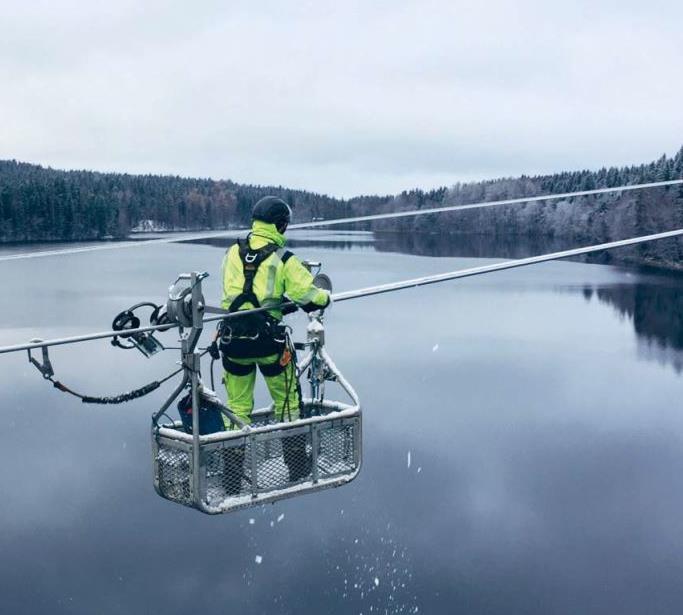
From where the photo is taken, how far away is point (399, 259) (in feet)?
177

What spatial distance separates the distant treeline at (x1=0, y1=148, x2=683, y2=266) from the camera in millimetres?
54781

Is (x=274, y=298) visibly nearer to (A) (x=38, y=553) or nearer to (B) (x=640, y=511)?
(A) (x=38, y=553)

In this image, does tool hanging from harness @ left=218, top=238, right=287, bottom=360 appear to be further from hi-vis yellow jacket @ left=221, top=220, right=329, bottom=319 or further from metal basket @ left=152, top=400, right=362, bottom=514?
metal basket @ left=152, top=400, right=362, bottom=514

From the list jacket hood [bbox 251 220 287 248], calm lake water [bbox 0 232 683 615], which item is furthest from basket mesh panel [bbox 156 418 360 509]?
calm lake water [bbox 0 232 683 615]

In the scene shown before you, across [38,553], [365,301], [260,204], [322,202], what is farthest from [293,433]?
[322,202]

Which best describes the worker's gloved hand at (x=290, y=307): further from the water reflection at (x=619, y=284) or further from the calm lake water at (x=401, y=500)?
the calm lake water at (x=401, y=500)

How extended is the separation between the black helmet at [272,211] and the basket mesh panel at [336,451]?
121 centimetres

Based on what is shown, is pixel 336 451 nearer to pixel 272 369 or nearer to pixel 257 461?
pixel 257 461

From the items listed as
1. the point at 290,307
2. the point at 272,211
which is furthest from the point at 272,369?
the point at 272,211

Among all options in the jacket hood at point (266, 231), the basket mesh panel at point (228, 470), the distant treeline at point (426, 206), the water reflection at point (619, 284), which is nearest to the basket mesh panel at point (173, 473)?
the basket mesh panel at point (228, 470)

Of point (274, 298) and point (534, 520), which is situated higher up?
point (274, 298)

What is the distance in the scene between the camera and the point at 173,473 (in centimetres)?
449

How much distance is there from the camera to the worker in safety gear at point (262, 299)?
461cm

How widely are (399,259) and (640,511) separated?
31.6m
